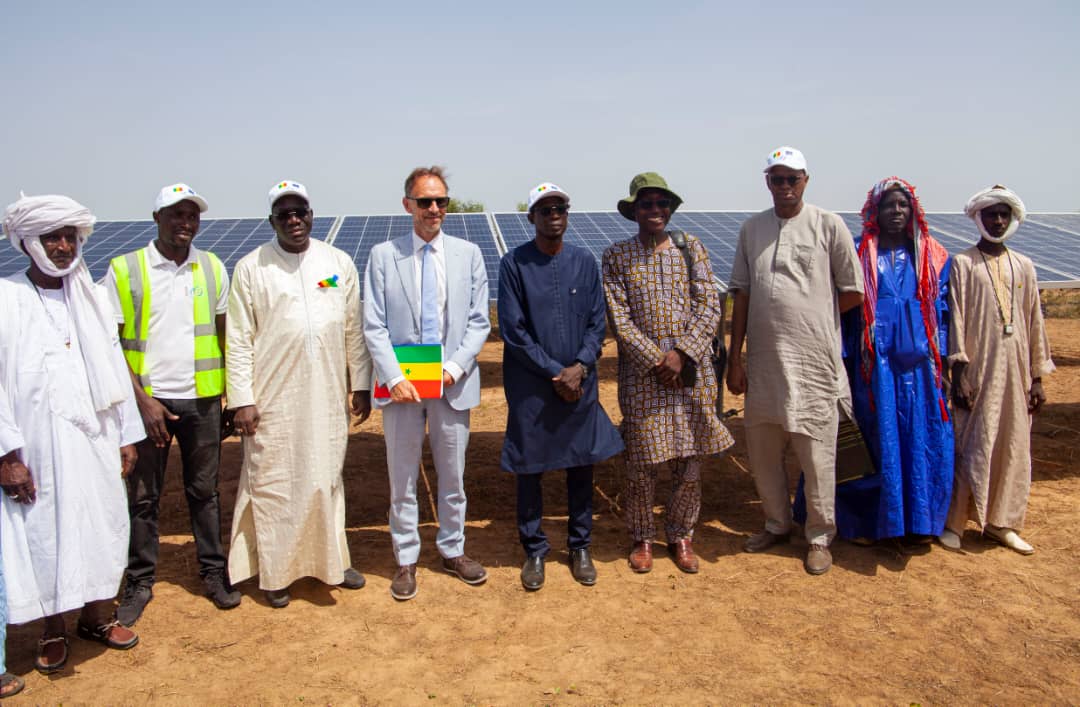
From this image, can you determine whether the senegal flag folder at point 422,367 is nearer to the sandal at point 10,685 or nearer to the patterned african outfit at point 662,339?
the patterned african outfit at point 662,339

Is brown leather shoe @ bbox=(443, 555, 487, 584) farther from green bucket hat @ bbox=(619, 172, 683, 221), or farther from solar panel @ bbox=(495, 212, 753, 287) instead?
solar panel @ bbox=(495, 212, 753, 287)

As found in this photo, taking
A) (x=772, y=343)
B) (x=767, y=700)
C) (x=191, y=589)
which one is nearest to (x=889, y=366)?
(x=772, y=343)

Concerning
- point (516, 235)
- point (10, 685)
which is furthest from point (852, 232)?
point (10, 685)

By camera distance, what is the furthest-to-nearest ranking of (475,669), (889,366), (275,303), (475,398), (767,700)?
1. (889,366)
2. (475,398)
3. (275,303)
4. (475,669)
5. (767,700)

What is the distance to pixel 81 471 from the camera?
11.3ft

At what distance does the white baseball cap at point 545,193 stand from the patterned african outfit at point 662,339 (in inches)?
19.4

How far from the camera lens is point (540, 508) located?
14.4 feet

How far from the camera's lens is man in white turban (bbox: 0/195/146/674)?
329 cm

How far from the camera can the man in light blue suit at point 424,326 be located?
4145 mm

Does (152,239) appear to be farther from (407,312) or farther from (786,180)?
(786,180)

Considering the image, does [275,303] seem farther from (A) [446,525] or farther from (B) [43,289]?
(A) [446,525]

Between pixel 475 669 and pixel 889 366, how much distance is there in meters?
2.86

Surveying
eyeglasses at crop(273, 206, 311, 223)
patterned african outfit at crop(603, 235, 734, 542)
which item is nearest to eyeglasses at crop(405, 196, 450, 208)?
eyeglasses at crop(273, 206, 311, 223)

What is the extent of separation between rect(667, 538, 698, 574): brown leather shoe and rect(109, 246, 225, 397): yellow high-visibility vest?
2.70 meters
